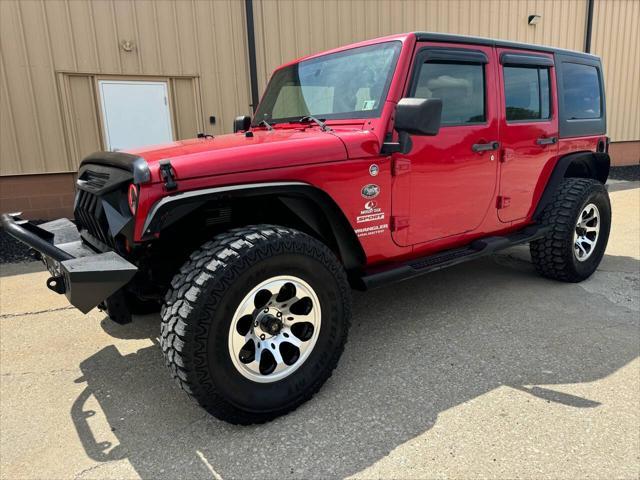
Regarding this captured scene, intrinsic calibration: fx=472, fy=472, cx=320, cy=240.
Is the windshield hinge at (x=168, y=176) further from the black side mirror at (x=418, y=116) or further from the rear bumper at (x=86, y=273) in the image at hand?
the black side mirror at (x=418, y=116)

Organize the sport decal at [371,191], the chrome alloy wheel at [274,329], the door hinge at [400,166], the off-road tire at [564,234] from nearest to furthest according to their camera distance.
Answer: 1. the chrome alloy wheel at [274,329]
2. the sport decal at [371,191]
3. the door hinge at [400,166]
4. the off-road tire at [564,234]

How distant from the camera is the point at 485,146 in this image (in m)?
3.30

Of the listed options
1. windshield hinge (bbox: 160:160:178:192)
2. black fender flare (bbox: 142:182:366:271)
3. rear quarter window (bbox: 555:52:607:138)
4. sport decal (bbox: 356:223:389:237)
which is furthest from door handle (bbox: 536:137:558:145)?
windshield hinge (bbox: 160:160:178:192)

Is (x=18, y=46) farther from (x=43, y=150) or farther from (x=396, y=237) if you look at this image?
(x=396, y=237)

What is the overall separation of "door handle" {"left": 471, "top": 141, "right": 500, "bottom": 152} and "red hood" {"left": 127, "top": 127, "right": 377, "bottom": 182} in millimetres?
929

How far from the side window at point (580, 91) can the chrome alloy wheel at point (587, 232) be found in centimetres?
85

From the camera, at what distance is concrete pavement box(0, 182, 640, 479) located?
204 cm

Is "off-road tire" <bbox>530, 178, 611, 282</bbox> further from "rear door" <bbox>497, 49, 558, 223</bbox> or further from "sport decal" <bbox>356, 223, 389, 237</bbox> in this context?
"sport decal" <bbox>356, 223, 389, 237</bbox>

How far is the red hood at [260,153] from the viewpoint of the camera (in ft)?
7.09

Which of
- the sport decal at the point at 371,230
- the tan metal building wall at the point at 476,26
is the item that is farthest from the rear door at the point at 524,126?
the tan metal building wall at the point at 476,26

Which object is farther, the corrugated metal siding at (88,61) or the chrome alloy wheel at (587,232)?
the corrugated metal siding at (88,61)

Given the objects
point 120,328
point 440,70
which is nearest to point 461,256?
point 440,70

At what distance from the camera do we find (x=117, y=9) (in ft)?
23.0

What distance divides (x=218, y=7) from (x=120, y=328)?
20.2ft
